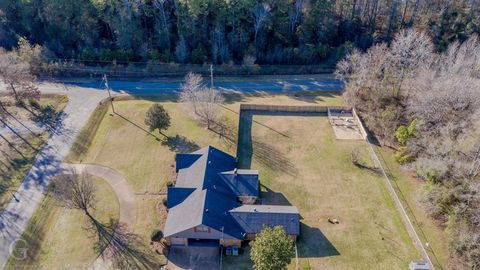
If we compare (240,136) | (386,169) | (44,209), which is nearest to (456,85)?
(386,169)

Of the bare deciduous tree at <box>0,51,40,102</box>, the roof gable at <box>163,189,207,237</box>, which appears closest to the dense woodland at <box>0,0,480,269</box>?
the bare deciduous tree at <box>0,51,40,102</box>

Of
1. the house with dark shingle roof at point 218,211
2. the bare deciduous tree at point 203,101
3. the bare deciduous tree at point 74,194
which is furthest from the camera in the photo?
the bare deciduous tree at point 203,101

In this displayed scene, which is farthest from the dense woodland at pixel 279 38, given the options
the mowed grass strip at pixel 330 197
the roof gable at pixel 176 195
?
the roof gable at pixel 176 195

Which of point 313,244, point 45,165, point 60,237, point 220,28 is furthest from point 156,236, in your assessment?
point 220,28

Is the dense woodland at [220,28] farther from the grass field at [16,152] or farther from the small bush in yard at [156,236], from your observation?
the small bush in yard at [156,236]

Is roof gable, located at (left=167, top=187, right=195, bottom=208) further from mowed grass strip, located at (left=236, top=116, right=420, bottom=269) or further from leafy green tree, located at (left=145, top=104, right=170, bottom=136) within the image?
leafy green tree, located at (left=145, top=104, right=170, bottom=136)

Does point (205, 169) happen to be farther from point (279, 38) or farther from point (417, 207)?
point (279, 38)
